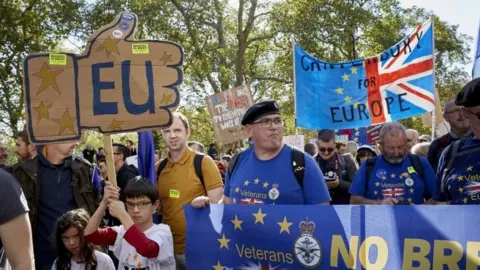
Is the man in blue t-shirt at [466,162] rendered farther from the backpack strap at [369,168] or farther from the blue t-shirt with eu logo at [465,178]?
the backpack strap at [369,168]

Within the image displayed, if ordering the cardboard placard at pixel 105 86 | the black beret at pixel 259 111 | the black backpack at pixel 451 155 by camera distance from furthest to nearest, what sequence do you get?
1. the cardboard placard at pixel 105 86
2. the black beret at pixel 259 111
3. the black backpack at pixel 451 155

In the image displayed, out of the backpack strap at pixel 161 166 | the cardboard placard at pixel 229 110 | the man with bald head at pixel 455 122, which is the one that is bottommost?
the backpack strap at pixel 161 166

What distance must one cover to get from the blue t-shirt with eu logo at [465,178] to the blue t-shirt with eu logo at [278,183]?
71cm

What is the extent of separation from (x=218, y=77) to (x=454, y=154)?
A: 65.7ft

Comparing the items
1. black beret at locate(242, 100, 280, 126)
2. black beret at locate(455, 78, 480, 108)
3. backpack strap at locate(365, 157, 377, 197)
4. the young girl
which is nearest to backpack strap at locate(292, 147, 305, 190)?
black beret at locate(242, 100, 280, 126)

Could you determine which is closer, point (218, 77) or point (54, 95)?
point (54, 95)

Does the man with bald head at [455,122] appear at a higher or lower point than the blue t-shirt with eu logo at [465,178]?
higher

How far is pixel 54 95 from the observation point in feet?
12.7

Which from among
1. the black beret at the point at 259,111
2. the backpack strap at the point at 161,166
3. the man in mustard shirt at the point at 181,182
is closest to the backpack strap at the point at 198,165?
the man in mustard shirt at the point at 181,182

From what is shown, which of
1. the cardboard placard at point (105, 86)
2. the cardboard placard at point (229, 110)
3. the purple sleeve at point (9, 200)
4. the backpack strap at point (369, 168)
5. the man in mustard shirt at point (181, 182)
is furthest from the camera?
the cardboard placard at point (229, 110)

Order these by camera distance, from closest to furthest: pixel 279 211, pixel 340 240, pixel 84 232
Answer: pixel 340 240, pixel 279 211, pixel 84 232

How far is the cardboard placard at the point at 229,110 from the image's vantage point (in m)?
14.1

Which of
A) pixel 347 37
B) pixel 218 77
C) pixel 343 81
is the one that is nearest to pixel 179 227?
pixel 343 81

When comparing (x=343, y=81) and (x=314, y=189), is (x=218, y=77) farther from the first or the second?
(x=314, y=189)
